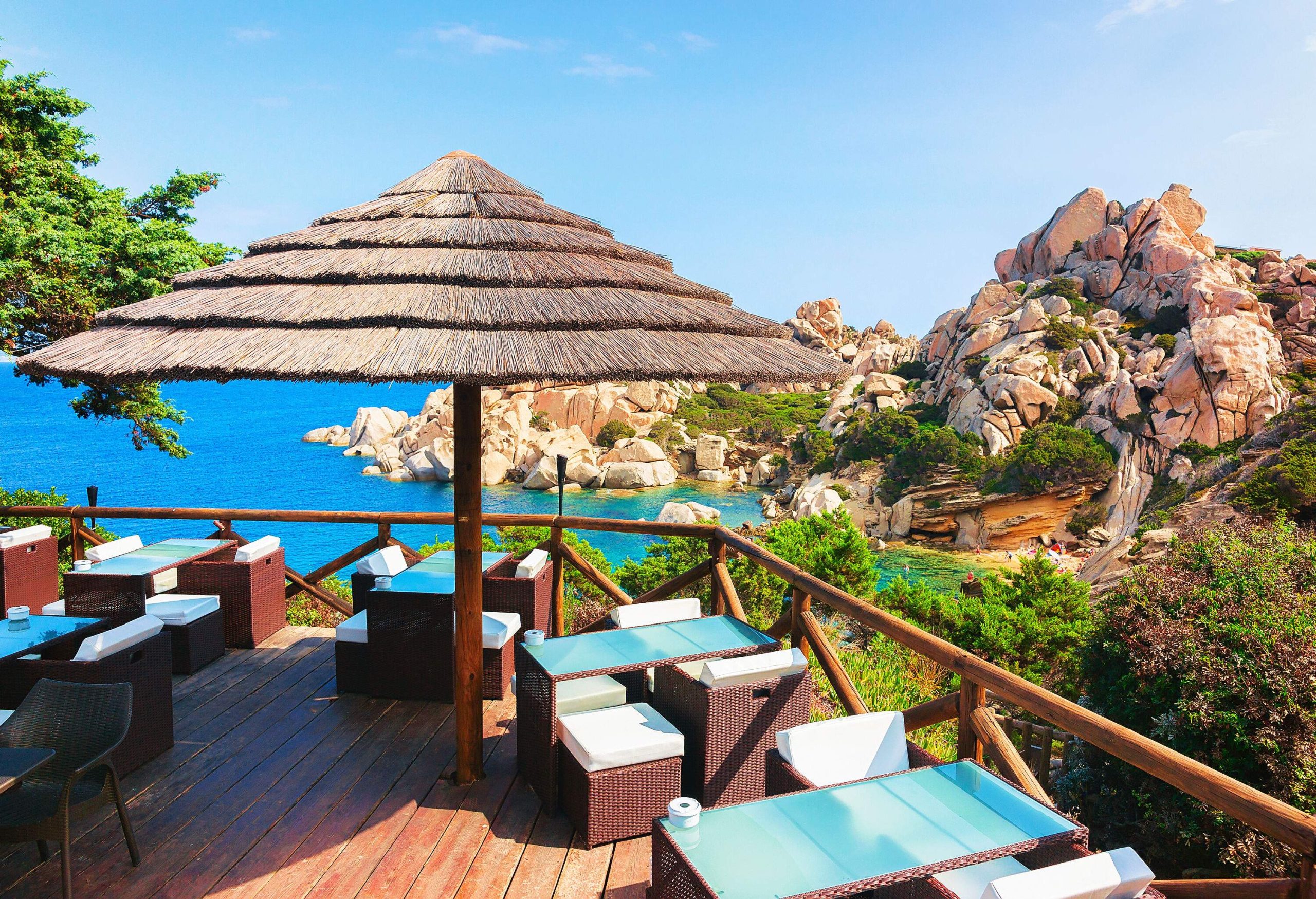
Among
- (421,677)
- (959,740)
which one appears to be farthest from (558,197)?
(959,740)

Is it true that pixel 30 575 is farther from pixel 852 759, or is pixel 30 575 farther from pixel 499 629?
pixel 852 759

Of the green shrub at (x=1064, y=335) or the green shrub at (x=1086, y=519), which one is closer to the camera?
the green shrub at (x=1086, y=519)

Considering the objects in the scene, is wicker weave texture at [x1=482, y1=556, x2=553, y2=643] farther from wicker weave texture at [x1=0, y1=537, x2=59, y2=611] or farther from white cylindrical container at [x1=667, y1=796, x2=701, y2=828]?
wicker weave texture at [x1=0, y1=537, x2=59, y2=611]

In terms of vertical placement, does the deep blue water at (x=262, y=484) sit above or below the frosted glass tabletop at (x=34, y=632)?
below

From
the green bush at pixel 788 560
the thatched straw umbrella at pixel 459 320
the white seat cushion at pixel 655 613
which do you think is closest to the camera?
the thatched straw umbrella at pixel 459 320

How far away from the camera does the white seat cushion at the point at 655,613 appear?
3555 mm

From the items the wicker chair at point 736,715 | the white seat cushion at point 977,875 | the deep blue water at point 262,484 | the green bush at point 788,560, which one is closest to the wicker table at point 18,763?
the wicker chair at point 736,715

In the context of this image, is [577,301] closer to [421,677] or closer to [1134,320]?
[421,677]

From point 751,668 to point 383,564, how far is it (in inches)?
98.0

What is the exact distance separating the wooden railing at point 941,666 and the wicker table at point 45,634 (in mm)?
1451

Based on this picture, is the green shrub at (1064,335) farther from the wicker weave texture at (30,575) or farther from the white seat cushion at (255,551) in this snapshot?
the wicker weave texture at (30,575)

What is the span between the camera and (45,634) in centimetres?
348

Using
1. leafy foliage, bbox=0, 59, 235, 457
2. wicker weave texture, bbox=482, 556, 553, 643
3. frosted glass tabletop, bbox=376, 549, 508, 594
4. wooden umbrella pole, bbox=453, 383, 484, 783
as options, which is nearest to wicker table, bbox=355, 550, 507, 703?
frosted glass tabletop, bbox=376, 549, 508, 594

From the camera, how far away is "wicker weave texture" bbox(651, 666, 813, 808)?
2.84m
